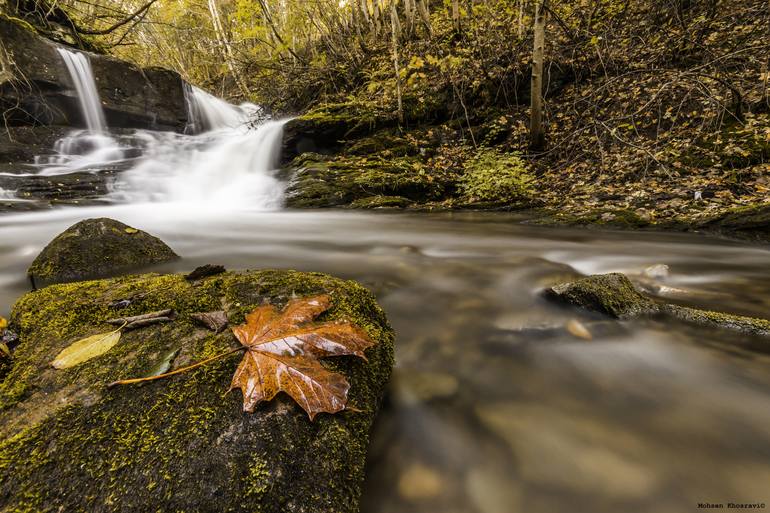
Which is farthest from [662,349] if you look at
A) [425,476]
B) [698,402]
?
[425,476]

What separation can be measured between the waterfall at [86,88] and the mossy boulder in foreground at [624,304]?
47.4 ft

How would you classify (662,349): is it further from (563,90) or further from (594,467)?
(563,90)

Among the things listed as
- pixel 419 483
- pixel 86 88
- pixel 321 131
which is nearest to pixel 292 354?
pixel 419 483

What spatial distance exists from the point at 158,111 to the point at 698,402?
52.8 ft

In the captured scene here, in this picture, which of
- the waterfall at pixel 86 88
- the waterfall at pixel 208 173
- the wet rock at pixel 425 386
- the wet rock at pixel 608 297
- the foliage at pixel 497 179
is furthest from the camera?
the waterfall at pixel 86 88

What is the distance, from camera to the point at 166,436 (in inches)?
36.4

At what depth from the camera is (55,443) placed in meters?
0.91

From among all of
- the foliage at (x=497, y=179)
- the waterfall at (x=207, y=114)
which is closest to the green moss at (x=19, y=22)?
the waterfall at (x=207, y=114)

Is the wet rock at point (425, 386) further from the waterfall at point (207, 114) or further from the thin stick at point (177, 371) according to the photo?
the waterfall at point (207, 114)

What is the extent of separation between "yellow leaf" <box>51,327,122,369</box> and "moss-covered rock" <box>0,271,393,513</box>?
3 cm

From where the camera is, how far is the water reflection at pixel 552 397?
1078 mm

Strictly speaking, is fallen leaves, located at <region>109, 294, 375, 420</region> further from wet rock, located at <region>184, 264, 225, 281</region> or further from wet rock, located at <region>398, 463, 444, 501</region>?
wet rock, located at <region>184, 264, 225, 281</region>

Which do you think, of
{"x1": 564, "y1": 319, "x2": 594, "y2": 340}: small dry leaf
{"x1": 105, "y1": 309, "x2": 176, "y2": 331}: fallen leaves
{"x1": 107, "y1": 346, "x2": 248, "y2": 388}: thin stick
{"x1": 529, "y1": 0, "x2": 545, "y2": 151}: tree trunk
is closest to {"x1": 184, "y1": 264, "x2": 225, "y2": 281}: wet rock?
{"x1": 105, "y1": 309, "x2": 176, "y2": 331}: fallen leaves

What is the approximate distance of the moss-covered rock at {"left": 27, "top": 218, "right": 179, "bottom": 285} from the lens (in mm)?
2695
